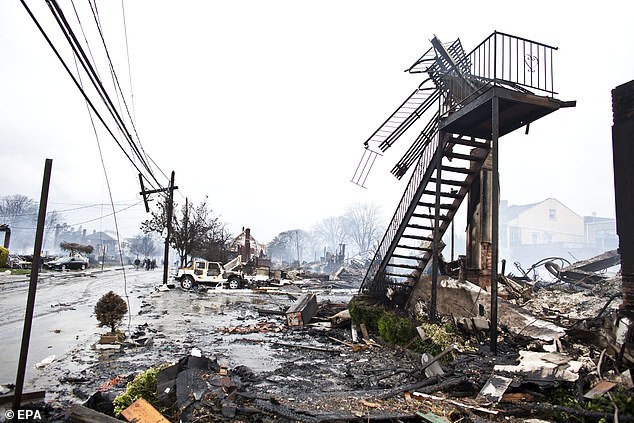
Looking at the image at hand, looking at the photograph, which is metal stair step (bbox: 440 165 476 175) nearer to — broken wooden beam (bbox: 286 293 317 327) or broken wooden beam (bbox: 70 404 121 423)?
broken wooden beam (bbox: 286 293 317 327)

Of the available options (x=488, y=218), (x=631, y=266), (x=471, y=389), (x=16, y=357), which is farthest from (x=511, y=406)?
(x=16, y=357)

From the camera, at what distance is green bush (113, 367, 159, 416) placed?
187 inches

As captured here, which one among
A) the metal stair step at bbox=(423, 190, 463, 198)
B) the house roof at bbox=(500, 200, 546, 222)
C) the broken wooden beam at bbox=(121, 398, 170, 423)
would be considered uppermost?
the house roof at bbox=(500, 200, 546, 222)

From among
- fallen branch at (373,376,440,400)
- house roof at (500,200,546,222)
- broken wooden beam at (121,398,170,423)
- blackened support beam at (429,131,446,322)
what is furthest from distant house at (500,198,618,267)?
broken wooden beam at (121,398,170,423)

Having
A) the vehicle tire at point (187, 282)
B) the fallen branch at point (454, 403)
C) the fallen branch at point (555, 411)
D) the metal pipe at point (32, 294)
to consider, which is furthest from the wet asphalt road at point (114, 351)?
the vehicle tire at point (187, 282)

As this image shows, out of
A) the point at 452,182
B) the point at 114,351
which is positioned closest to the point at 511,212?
the point at 452,182

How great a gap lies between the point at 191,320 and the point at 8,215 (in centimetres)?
11396

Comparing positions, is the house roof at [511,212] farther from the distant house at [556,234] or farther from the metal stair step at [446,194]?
the metal stair step at [446,194]

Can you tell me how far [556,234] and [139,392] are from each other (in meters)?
96.2

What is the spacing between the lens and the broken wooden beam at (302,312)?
42.2 ft

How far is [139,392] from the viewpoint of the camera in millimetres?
4922

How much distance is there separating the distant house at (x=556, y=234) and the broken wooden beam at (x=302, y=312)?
77534 millimetres

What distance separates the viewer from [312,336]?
11.4 metres

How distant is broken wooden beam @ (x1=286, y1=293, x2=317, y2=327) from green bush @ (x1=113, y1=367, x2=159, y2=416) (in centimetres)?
792
